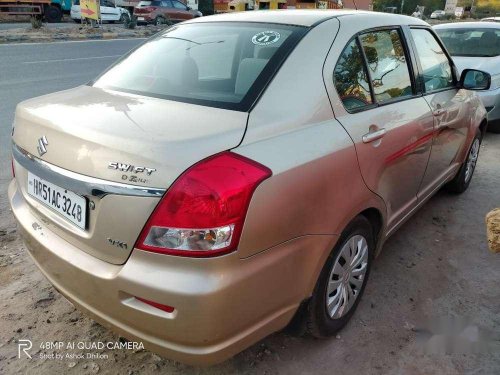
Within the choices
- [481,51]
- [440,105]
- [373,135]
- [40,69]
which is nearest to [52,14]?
[40,69]

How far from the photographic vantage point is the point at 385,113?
2564 mm

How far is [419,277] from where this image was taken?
10.2 feet

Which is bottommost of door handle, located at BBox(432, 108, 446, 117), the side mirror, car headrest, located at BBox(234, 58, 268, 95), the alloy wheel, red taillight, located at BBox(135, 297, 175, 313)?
the alloy wheel

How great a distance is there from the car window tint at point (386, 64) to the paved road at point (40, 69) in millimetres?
3178

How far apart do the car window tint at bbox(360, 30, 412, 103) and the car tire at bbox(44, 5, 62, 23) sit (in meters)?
26.5

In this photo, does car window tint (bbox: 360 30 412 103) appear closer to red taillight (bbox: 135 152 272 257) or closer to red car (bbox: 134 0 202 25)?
red taillight (bbox: 135 152 272 257)

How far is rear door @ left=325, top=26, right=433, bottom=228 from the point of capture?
2.31 m

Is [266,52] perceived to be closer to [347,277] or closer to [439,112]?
[347,277]

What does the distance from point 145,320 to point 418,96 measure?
2310mm

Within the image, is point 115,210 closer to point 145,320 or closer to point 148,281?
point 148,281

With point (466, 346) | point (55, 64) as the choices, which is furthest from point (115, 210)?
point (55, 64)

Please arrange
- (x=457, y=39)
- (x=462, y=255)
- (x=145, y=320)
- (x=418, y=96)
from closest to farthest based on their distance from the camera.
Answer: (x=145, y=320), (x=418, y=96), (x=462, y=255), (x=457, y=39)

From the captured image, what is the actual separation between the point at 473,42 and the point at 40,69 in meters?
9.19

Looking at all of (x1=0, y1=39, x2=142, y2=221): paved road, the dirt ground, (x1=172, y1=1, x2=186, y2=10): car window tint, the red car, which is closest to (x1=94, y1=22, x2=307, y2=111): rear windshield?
the dirt ground
